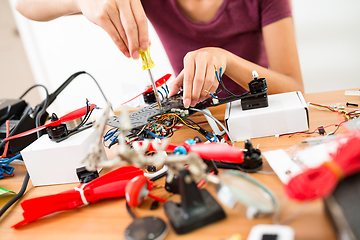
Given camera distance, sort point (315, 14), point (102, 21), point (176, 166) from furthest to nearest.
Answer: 1. point (315, 14)
2. point (102, 21)
3. point (176, 166)

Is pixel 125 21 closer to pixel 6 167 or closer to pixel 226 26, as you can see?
pixel 6 167

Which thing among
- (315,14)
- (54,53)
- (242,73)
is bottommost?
(242,73)

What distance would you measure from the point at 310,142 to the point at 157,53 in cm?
151

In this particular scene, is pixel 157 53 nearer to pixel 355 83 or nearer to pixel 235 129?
pixel 355 83

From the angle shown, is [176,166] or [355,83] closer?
[176,166]

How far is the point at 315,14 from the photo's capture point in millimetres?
1385

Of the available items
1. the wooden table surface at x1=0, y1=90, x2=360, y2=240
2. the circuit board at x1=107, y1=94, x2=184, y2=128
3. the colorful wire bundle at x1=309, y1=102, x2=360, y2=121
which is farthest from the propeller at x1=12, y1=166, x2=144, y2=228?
the colorful wire bundle at x1=309, y1=102, x2=360, y2=121

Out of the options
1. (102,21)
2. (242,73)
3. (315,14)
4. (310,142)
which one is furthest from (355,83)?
(102,21)

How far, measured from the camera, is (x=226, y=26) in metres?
1.09

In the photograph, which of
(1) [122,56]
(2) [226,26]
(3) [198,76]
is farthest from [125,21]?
(1) [122,56]

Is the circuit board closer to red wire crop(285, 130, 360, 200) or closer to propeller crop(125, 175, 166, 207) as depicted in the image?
propeller crop(125, 175, 166, 207)

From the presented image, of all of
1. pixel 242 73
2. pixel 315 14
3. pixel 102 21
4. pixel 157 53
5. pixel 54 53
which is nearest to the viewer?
pixel 102 21

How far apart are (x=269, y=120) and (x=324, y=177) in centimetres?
29

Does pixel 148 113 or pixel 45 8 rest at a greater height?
pixel 45 8
